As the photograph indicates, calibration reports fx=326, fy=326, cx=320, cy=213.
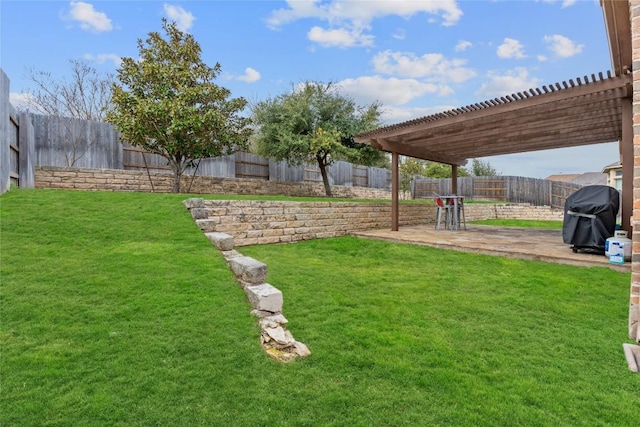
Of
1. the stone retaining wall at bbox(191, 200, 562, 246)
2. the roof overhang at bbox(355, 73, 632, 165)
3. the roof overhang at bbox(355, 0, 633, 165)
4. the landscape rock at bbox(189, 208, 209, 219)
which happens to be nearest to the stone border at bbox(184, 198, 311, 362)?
the landscape rock at bbox(189, 208, 209, 219)

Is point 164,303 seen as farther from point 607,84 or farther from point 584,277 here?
point 607,84

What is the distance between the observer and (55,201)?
5188mm

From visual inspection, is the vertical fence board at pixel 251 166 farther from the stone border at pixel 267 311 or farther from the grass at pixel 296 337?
the stone border at pixel 267 311

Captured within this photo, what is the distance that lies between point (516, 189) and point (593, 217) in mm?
13086

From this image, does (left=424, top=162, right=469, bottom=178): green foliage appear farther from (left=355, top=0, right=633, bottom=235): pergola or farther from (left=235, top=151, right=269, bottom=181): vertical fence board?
(left=235, top=151, right=269, bottom=181): vertical fence board

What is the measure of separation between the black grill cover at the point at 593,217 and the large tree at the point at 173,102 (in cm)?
795

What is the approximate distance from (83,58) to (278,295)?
16.0 metres

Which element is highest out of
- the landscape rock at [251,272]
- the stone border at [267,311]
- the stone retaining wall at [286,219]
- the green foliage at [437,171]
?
the green foliage at [437,171]

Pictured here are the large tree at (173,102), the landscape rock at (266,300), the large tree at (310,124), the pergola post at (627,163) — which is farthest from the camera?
the large tree at (310,124)

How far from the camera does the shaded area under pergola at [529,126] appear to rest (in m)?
4.69

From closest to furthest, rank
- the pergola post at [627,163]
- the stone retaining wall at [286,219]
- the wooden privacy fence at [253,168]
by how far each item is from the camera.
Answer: the pergola post at [627,163] < the stone retaining wall at [286,219] < the wooden privacy fence at [253,168]

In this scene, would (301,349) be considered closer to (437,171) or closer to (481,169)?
(437,171)

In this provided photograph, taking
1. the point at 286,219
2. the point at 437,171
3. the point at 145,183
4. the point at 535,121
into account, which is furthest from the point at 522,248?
the point at 437,171

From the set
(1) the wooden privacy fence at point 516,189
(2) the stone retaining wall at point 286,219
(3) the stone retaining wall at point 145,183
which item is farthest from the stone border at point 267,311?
(1) the wooden privacy fence at point 516,189
